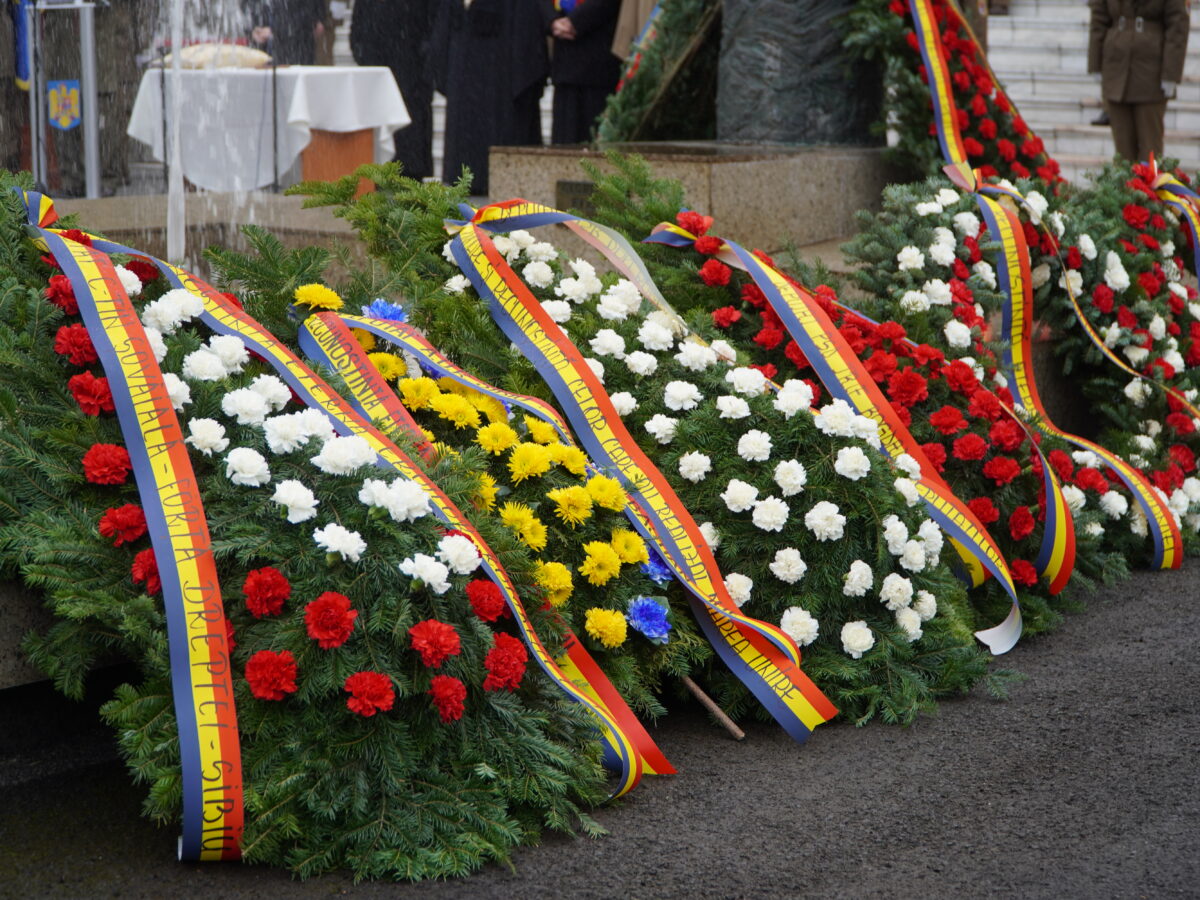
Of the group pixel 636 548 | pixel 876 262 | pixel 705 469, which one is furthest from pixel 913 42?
pixel 636 548

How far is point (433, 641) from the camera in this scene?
2.32 m

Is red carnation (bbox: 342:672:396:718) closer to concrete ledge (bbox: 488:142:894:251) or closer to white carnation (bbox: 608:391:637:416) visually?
white carnation (bbox: 608:391:637:416)

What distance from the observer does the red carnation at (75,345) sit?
2.61 metres

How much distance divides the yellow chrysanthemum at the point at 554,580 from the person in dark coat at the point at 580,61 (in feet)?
20.3

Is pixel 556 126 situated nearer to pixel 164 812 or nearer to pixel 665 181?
pixel 665 181

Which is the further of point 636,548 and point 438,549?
point 636,548

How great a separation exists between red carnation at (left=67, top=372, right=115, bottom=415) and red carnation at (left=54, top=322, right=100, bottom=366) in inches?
2.4

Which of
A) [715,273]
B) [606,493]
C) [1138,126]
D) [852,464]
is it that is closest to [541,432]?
[606,493]

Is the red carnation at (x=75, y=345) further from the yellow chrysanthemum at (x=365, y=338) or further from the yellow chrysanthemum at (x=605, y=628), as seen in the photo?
the yellow chrysanthemum at (x=605, y=628)

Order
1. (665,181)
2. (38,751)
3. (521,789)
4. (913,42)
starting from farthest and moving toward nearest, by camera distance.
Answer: (913,42) < (665,181) < (38,751) < (521,789)

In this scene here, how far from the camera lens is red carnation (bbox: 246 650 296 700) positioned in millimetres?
2256

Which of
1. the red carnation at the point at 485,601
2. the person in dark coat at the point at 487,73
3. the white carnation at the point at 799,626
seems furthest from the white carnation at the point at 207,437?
the person in dark coat at the point at 487,73

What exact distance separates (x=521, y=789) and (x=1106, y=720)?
56.1 inches

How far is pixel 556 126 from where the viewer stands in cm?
886
